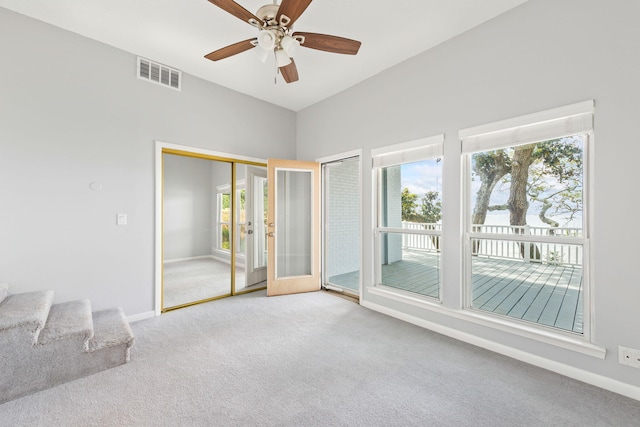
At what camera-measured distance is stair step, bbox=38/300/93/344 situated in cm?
208

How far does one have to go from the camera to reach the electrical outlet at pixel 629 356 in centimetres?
186

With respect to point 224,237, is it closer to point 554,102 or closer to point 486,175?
point 486,175

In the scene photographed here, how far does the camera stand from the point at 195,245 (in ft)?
13.9

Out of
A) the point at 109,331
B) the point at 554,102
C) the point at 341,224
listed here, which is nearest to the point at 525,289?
the point at 554,102

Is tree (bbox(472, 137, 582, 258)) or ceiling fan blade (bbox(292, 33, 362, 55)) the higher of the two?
ceiling fan blade (bbox(292, 33, 362, 55))

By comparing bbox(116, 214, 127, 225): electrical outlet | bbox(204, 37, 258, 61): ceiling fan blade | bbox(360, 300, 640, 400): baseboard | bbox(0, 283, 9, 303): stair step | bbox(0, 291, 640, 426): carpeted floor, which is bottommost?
bbox(0, 291, 640, 426): carpeted floor

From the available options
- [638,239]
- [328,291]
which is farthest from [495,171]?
[328,291]

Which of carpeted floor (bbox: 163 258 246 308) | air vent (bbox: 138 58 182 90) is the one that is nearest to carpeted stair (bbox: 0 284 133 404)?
carpeted floor (bbox: 163 258 246 308)

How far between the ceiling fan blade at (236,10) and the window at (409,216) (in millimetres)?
2058

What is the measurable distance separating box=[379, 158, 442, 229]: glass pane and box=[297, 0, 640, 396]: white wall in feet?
0.71

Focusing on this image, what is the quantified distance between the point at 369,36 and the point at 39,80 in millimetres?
3292

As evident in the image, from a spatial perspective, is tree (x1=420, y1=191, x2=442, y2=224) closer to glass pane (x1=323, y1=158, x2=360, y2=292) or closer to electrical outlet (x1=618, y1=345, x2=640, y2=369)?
glass pane (x1=323, y1=158, x2=360, y2=292)

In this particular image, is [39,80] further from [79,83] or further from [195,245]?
[195,245]

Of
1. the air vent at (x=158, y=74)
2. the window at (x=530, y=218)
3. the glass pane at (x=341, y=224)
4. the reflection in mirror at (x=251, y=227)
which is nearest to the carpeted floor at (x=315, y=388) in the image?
the window at (x=530, y=218)
